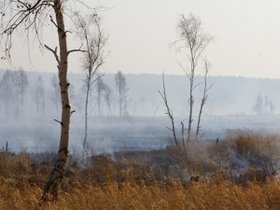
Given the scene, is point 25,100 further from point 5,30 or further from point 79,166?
point 5,30

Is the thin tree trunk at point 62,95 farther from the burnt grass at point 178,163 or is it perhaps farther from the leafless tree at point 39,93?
the leafless tree at point 39,93

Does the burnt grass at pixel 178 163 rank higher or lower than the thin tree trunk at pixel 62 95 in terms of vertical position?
lower

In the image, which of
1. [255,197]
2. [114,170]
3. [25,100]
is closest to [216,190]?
[255,197]

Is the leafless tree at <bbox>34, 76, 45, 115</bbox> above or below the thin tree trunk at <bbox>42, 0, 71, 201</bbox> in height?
below

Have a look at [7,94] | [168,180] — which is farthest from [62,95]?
[7,94]

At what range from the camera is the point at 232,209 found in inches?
353

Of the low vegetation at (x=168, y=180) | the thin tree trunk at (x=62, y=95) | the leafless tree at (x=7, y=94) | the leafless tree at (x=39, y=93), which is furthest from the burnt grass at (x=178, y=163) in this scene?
the leafless tree at (x=39, y=93)

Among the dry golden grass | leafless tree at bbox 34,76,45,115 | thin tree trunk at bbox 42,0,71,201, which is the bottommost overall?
leafless tree at bbox 34,76,45,115

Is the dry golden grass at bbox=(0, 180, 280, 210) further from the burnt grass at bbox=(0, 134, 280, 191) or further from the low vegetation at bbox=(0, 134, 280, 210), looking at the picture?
the burnt grass at bbox=(0, 134, 280, 191)

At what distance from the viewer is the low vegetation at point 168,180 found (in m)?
9.57

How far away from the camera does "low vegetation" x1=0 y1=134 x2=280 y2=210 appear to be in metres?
9.57

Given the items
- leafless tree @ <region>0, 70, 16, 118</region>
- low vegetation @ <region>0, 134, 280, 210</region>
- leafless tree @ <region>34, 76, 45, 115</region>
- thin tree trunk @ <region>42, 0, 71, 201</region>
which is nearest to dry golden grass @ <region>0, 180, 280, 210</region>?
low vegetation @ <region>0, 134, 280, 210</region>

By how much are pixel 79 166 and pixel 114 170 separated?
3.58 meters

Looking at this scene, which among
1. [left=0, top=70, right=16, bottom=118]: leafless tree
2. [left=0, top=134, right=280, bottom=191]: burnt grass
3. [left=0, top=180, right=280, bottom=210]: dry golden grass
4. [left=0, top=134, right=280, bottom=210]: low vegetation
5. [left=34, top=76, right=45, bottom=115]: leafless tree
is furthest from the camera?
[left=34, top=76, right=45, bottom=115]: leafless tree
